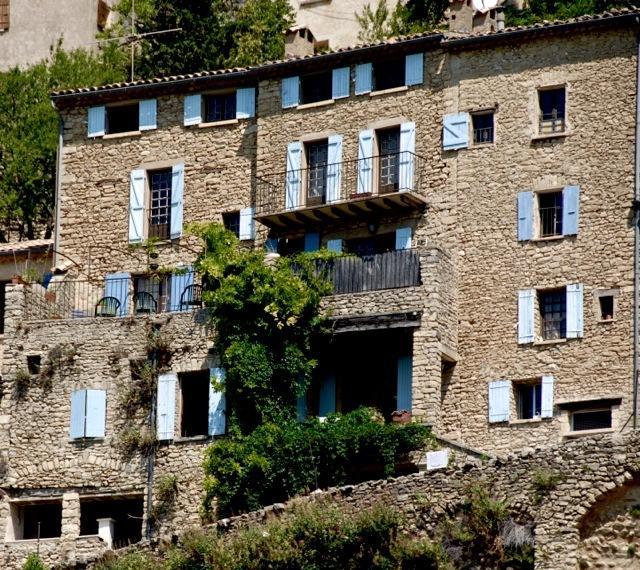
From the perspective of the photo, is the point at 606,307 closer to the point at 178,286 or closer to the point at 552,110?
the point at 552,110

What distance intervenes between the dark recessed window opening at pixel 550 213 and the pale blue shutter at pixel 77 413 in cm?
1131

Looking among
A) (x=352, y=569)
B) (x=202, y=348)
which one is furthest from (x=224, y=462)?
(x=352, y=569)

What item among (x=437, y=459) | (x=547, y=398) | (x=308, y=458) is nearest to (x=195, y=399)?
(x=308, y=458)

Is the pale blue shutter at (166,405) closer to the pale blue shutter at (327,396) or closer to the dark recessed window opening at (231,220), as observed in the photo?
the pale blue shutter at (327,396)

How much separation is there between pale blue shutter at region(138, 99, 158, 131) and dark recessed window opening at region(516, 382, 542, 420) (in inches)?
496

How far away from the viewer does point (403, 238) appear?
50094 millimetres

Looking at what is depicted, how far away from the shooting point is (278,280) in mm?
47844

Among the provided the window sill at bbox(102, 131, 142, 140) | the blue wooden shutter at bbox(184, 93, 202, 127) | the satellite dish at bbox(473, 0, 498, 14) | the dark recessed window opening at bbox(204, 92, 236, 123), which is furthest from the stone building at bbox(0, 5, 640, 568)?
the satellite dish at bbox(473, 0, 498, 14)

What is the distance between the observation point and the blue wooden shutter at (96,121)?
54500mm

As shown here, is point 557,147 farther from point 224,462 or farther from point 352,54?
point 224,462

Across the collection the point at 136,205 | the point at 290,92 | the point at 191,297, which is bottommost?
the point at 191,297

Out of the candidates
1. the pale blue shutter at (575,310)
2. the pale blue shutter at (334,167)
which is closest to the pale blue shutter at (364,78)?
the pale blue shutter at (334,167)

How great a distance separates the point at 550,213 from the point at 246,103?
8.94 metres

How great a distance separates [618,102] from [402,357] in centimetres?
774
